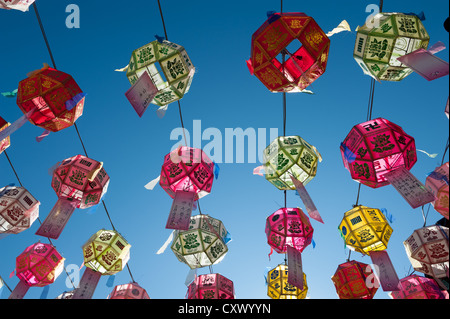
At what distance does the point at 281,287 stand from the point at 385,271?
1.47m

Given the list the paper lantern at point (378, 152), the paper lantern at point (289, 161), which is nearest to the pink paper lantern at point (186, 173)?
the paper lantern at point (289, 161)

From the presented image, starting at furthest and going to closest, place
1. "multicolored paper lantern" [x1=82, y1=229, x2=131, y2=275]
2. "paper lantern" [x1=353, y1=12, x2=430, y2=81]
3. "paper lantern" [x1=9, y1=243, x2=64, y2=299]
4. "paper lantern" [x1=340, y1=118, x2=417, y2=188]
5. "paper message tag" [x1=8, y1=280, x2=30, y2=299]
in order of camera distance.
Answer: "paper lantern" [x1=9, y1=243, x2=64, y2=299], "paper message tag" [x1=8, y1=280, x2=30, y2=299], "multicolored paper lantern" [x1=82, y1=229, x2=131, y2=275], "paper lantern" [x1=340, y1=118, x2=417, y2=188], "paper lantern" [x1=353, y1=12, x2=430, y2=81]

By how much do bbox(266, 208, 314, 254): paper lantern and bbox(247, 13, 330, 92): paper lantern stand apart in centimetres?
167

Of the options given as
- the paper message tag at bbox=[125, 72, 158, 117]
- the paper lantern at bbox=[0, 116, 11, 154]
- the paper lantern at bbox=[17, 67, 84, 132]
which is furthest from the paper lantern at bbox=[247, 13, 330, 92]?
the paper lantern at bbox=[0, 116, 11, 154]

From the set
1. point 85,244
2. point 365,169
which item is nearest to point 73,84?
point 85,244

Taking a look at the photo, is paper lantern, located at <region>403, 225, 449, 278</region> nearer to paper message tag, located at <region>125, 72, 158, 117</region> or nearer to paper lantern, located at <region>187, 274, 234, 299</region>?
paper lantern, located at <region>187, 274, 234, 299</region>

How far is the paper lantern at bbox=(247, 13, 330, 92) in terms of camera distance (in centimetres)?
371

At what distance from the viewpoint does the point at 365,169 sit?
4.06 m

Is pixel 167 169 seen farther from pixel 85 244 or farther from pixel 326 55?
pixel 326 55

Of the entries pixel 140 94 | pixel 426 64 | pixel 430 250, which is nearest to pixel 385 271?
pixel 430 250

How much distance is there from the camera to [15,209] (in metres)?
4.78

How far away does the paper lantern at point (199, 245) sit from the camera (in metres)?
4.76
